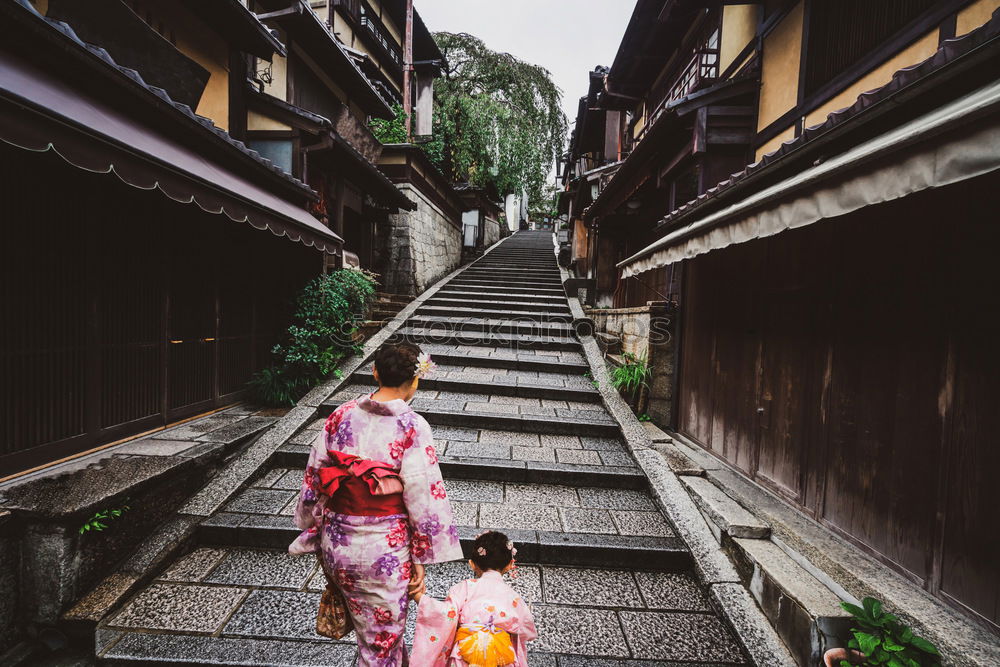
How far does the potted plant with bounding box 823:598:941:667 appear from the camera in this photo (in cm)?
216

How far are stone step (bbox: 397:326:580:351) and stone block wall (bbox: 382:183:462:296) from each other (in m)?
3.29

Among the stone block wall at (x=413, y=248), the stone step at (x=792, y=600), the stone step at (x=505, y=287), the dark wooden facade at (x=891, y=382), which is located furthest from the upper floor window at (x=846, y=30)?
the stone block wall at (x=413, y=248)

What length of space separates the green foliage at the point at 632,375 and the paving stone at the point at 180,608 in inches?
210

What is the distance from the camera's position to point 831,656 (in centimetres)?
238

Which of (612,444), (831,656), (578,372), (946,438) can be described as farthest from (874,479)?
(578,372)

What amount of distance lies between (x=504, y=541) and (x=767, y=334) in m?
3.72

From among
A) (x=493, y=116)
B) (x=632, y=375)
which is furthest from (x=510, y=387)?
(x=493, y=116)

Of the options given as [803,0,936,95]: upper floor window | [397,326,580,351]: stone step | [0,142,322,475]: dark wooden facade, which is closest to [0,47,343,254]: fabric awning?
[0,142,322,475]: dark wooden facade

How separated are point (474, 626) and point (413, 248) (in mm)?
11229

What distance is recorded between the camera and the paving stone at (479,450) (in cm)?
500

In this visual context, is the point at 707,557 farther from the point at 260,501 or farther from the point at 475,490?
the point at 260,501

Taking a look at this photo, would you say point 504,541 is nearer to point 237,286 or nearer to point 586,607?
point 586,607

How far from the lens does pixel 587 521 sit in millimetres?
4043

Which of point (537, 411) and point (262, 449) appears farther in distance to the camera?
point (537, 411)
